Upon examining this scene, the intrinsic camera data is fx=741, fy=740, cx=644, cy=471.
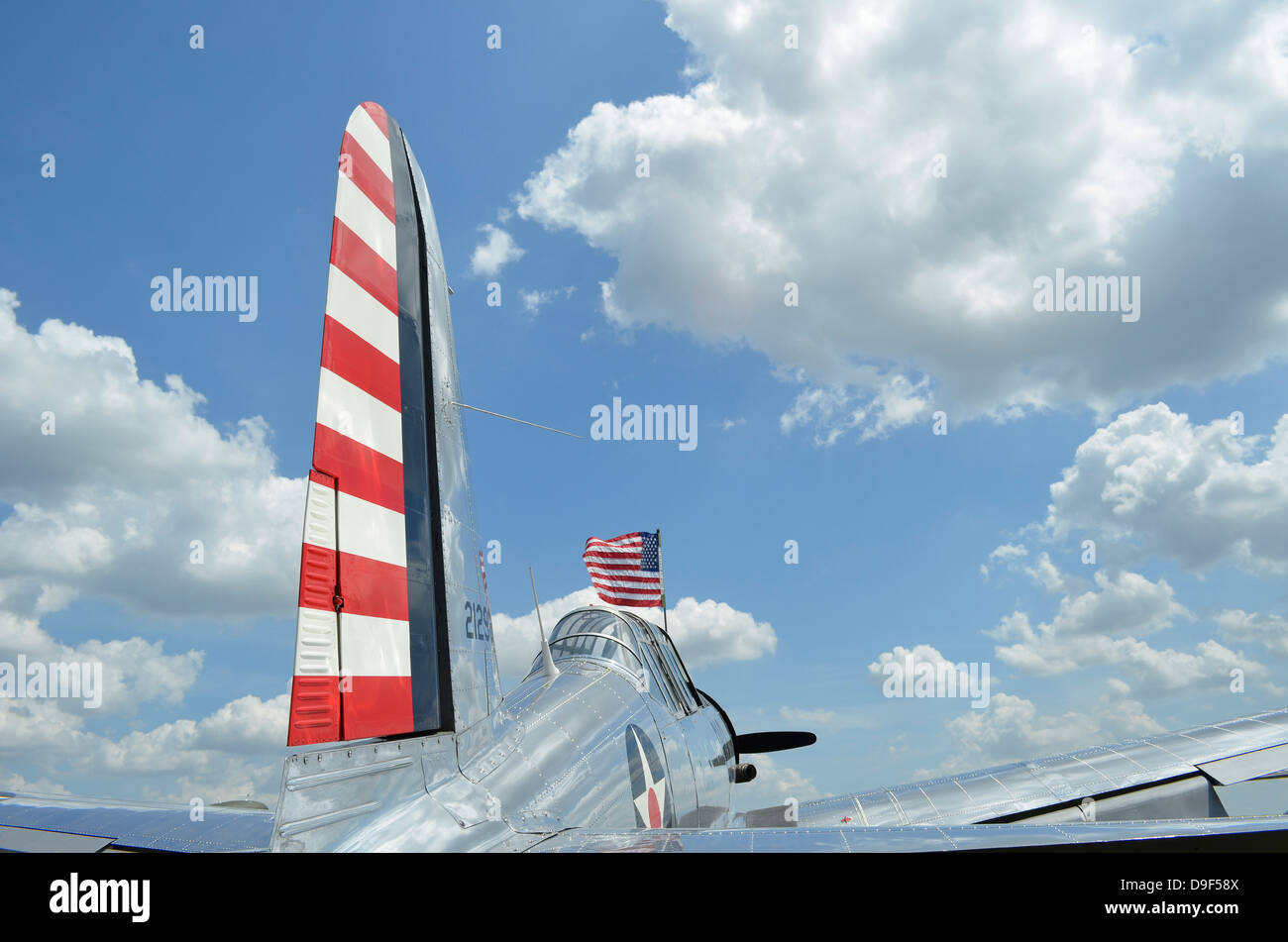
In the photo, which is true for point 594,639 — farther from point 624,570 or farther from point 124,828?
point 624,570

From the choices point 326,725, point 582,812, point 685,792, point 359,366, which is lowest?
point 685,792

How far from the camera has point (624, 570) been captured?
35.2 feet

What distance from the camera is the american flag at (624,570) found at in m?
10.7

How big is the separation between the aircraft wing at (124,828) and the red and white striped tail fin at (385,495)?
7.17 ft

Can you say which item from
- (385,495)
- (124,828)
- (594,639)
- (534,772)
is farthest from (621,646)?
(124,828)

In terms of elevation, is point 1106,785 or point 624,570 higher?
point 624,570

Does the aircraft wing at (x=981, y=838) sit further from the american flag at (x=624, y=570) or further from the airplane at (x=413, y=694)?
the american flag at (x=624, y=570)

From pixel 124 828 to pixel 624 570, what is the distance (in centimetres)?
640
